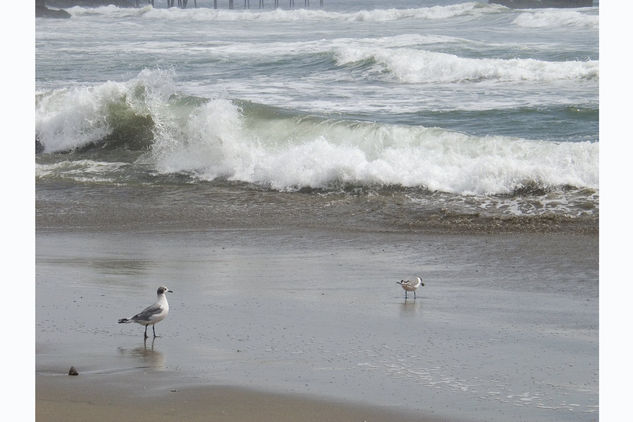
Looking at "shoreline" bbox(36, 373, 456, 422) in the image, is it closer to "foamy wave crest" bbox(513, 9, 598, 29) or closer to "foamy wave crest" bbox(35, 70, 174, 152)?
"foamy wave crest" bbox(35, 70, 174, 152)

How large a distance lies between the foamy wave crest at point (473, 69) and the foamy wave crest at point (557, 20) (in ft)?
41.1

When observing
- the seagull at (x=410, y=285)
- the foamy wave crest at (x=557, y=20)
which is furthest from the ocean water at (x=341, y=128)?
the foamy wave crest at (x=557, y=20)

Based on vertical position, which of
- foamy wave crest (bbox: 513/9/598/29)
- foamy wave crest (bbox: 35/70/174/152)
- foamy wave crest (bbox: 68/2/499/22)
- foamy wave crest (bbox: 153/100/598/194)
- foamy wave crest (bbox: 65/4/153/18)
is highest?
foamy wave crest (bbox: 65/4/153/18)

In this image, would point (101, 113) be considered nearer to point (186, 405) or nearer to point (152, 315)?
point (152, 315)

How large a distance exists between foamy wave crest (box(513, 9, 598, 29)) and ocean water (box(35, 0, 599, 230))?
6.89 meters

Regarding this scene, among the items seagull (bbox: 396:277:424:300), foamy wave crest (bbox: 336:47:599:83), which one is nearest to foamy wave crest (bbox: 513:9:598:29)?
foamy wave crest (bbox: 336:47:599:83)

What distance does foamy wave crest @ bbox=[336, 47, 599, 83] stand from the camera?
61.9 feet

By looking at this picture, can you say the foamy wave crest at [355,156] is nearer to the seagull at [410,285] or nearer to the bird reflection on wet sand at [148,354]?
the seagull at [410,285]

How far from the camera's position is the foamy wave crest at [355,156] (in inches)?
413

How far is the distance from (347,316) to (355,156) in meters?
5.86

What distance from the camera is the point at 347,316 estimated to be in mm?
5672
